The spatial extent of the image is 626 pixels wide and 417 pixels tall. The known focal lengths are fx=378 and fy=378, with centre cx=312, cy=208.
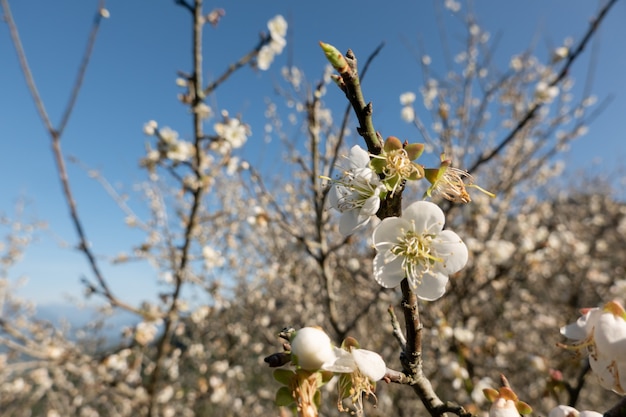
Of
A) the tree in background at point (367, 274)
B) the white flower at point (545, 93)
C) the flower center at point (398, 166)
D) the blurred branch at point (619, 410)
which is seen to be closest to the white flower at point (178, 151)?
the tree in background at point (367, 274)

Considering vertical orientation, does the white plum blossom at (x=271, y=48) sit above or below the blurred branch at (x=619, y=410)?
above

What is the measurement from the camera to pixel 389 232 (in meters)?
0.71

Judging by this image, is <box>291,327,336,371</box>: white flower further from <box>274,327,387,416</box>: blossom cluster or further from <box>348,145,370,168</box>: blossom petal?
<box>348,145,370,168</box>: blossom petal

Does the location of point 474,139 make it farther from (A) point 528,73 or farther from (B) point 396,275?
(B) point 396,275

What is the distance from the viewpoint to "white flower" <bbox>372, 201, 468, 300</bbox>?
706 millimetres

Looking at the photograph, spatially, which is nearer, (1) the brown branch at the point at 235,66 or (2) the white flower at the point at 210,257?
(1) the brown branch at the point at 235,66

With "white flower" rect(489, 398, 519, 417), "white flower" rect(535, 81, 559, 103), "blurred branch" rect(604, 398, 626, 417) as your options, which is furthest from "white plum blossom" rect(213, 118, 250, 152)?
"blurred branch" rect(604, 398, 626, 417)

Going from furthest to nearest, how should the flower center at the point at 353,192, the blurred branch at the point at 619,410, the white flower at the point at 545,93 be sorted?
the white flower at the point at 545,93
the flower center at the point at 353,192
the blurred branch at the point at 619,410

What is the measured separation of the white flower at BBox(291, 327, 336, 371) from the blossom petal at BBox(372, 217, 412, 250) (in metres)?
0.20

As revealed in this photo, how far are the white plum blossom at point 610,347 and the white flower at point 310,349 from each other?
0.45m

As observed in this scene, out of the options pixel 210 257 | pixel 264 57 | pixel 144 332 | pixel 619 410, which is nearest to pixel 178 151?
pixel 264 57

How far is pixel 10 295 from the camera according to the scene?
10.0 metres

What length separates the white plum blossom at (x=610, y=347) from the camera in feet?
1.98

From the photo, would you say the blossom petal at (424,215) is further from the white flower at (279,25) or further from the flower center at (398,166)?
the white flower at (279,25)
